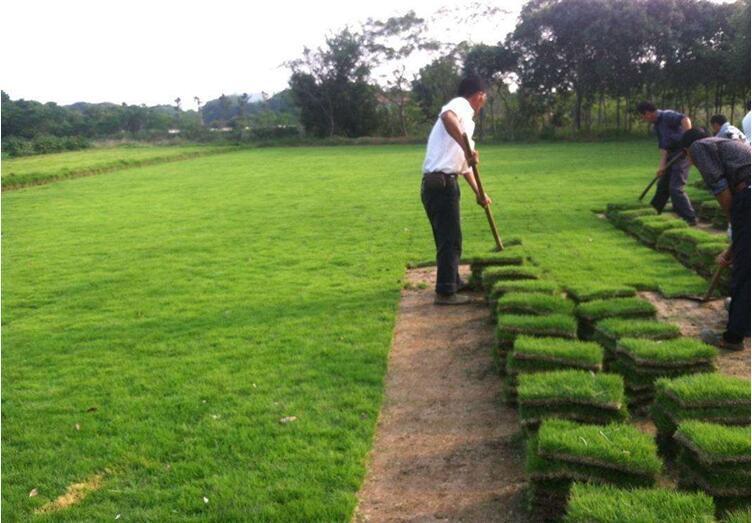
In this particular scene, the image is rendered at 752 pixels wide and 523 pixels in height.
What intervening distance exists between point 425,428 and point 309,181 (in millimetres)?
21132

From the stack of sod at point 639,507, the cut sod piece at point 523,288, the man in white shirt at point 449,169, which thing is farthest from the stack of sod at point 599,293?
the stack of sod at point 639,507

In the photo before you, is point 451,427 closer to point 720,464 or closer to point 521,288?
point 720,464

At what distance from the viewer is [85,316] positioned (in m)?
8.61

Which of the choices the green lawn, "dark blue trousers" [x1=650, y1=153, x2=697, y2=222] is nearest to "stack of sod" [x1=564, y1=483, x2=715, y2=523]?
"dark blue trousers" [x1=650, y1=153, x2=697, y2=222]

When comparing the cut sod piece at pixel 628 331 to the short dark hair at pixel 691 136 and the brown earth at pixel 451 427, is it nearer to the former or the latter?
the brown earth at pixel 451 427

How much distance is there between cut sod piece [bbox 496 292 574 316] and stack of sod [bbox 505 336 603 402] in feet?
3.34

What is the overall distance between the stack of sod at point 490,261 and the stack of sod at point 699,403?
3.96 m

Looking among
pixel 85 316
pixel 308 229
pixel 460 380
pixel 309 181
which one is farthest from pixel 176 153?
pixel 460 380

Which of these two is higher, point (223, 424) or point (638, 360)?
point (638, 360)

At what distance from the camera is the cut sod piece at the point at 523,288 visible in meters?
6.87

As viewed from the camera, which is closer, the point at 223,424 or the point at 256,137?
the point at 223,424

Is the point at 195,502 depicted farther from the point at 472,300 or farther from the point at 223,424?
the point at 472,300

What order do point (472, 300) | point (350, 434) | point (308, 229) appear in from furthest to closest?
point (308, 229) → point (472, 300) → point (350, 434)

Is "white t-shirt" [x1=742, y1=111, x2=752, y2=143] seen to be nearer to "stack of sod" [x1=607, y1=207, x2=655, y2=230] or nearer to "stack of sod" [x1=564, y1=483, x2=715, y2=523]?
"stack of sod" [x1=607, y1=207, x2=655, y2=230]
